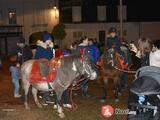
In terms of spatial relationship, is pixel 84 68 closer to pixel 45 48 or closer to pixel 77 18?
pixel 45 48

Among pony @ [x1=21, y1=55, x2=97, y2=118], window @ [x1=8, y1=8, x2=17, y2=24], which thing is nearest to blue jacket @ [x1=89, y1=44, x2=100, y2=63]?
pony @ [x1=21, y1=55, x2=97, y2=118]

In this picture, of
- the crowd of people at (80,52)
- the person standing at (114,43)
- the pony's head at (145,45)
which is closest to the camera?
the pony's head at (145,45)

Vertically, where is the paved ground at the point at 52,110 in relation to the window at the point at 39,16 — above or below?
below

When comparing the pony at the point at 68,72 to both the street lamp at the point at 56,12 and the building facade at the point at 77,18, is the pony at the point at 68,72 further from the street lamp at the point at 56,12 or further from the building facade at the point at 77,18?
the street lamp at the point at 56,12

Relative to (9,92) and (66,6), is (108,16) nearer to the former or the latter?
(66,6)

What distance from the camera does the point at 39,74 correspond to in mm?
14227

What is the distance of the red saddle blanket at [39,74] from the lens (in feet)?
45.7

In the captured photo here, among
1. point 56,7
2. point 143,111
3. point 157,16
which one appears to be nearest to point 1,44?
point 56,7

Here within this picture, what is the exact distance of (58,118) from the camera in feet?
44.7

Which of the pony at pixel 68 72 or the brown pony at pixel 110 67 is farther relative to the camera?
the brown pony at pixel 110 67

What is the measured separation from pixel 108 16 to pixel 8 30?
1168 centimetres

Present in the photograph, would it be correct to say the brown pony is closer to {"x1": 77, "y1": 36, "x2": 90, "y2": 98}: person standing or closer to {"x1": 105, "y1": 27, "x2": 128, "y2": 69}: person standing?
{"x1": 105, "y1": 27, "x2": 128, "y2": 69}: person standing

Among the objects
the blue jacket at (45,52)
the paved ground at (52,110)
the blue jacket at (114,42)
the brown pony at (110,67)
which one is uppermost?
the blue jacket at (114,42)

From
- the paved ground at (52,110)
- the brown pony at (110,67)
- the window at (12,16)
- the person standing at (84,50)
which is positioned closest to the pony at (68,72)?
the paved ground at (52,110)
